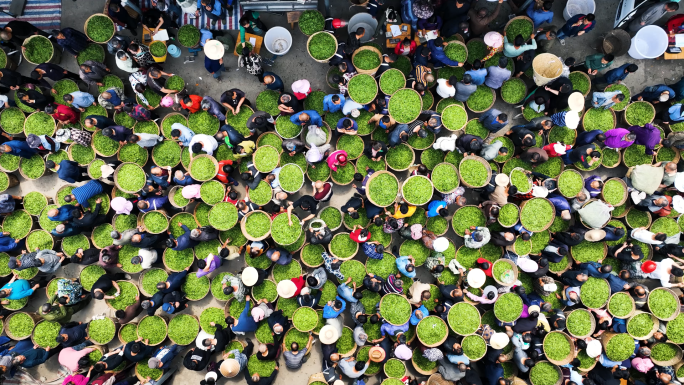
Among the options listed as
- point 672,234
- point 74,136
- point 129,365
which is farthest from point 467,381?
point 74,136

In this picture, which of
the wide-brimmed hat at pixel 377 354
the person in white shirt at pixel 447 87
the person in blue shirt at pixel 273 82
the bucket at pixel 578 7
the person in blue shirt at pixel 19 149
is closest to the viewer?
the person in blue shirt at pixel 273 82

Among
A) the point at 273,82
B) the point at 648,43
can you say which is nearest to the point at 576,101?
the point at 648,43

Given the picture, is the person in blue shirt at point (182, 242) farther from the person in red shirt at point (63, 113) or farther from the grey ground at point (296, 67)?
the person in red shirt at point (63, 113)

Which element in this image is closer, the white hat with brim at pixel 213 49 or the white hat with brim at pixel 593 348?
the white hat with brim at pixel 593 348

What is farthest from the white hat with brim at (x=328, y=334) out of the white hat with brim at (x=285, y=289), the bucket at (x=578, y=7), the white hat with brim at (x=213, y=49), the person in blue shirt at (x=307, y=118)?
the bucket at (x=578, y=7)

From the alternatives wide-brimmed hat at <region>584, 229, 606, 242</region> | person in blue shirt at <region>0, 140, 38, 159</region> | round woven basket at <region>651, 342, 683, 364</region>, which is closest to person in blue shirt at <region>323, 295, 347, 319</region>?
wide-brimmed hat at <region>584, 229, 606, 242</region>

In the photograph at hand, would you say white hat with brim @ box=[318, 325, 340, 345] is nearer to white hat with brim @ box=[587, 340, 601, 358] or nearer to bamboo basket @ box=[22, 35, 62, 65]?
white hat with brim @ box=[587, 340, 601, 358]

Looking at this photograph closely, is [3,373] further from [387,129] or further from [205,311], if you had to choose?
[387,129]
